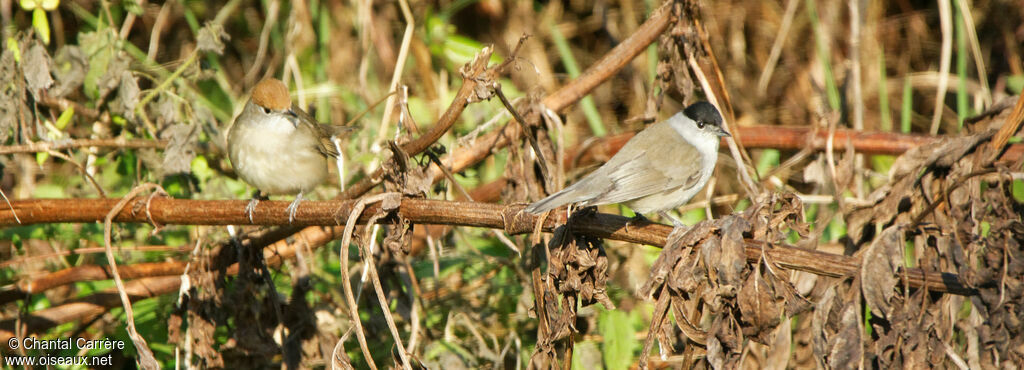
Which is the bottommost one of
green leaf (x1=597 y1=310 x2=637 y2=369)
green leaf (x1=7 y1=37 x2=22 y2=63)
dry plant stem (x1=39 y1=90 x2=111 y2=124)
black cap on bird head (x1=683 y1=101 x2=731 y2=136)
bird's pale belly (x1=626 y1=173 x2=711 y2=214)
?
green leaf (x1=597 y1=310 x2=637 y2=369)

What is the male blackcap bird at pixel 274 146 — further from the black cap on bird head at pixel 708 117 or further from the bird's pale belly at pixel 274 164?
the black cap on bird head at pixel 708 117

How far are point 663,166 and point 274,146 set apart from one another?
5.27 ft

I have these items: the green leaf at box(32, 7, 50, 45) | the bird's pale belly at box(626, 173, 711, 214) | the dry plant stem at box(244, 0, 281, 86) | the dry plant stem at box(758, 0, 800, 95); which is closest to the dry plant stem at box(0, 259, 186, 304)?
the green leaf at box(32, 7, 50, 45)

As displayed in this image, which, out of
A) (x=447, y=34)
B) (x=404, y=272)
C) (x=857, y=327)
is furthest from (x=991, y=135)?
(x=447, y=34)

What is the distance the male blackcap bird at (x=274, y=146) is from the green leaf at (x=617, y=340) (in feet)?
4.69

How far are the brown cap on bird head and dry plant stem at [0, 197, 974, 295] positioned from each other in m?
0.79

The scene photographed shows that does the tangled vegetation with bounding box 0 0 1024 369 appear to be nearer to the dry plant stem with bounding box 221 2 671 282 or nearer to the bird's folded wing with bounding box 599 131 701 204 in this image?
the dry plant stem with bounding box 221 2 671 282

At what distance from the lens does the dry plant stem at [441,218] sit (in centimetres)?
211

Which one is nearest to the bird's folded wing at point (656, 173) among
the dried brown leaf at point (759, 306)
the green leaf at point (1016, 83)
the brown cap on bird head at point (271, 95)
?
the dried brown leaf at point (759, 306)

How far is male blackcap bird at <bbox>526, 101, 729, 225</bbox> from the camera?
2.72 meters

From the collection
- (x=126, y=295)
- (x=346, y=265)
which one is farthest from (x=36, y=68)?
(x=346, y=265)

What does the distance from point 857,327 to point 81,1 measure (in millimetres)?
5409

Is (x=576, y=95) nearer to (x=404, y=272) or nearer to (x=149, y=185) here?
(x=404, y=272)

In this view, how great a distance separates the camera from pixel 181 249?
328cm
